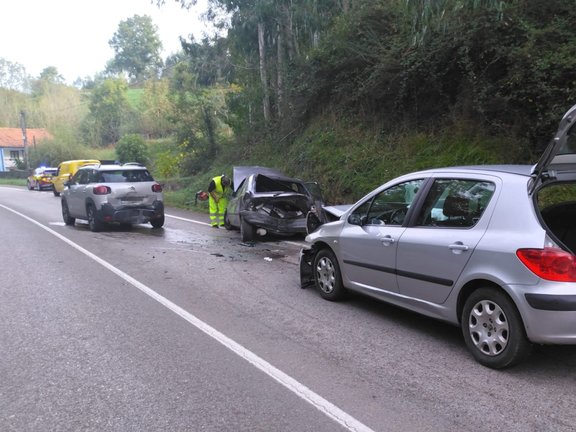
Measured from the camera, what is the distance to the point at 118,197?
39.9 ft

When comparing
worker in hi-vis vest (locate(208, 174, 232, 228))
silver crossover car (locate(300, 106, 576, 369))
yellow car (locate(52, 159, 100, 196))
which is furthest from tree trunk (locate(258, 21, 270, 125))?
silver crossover car (locate(300, 106, 576, 369))

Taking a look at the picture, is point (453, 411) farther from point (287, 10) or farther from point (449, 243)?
point (287, 10)

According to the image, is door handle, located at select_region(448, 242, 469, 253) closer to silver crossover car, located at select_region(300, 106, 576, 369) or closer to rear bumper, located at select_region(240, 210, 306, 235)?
silver crossover car, located at select_region(300, 106, 576, 369)

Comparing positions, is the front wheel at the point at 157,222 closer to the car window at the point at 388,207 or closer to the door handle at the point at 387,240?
the car window at the point at 388,207

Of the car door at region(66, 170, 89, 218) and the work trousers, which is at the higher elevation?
the car door at region(66, 170, 89, 218)

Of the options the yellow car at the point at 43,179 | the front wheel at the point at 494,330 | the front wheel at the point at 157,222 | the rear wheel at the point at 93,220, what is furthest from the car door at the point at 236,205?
the yellow car at the point at 43,179

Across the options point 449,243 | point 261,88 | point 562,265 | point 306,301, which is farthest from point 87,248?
point 261,88

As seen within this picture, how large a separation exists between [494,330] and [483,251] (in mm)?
636

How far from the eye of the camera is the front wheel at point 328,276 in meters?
6.09

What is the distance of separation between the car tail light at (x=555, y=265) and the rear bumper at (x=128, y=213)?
10.0 m

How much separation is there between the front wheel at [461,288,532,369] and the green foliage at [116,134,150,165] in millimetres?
33753

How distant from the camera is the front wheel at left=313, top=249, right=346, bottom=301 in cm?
609

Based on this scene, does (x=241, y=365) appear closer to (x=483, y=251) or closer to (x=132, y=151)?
(x=483, y=251)

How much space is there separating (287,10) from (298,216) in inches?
423
